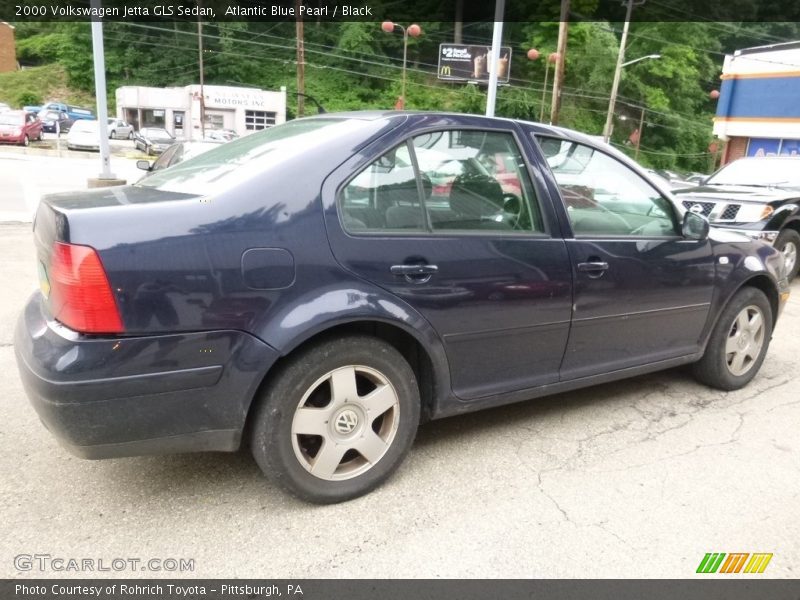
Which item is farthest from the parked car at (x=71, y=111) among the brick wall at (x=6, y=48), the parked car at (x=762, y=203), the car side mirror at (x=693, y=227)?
the car side mirror at (x=693, y=227)

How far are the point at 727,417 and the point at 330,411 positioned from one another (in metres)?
2.54

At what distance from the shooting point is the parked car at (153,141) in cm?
3197

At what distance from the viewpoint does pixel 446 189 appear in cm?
279

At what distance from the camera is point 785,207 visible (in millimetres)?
7441

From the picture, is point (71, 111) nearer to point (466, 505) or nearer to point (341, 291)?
point (341, 291)

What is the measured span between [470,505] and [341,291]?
3.57 ft

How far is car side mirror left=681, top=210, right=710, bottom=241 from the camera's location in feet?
11.5

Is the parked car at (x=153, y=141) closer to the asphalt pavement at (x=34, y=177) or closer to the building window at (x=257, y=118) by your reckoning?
the asphalt pavement at (x=34, y=177)

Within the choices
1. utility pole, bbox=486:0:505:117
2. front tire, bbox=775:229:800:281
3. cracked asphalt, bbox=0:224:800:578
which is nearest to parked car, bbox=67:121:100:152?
utility pole, bbox=486:0:505:117

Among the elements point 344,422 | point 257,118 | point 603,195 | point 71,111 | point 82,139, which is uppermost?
point 603,195

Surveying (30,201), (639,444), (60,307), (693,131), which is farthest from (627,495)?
(693,131)

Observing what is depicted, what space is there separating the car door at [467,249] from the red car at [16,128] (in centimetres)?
3043

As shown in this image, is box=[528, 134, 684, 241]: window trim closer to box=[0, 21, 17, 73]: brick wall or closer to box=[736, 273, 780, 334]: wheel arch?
box=[736, 273, 780, 334]: wheel arch
